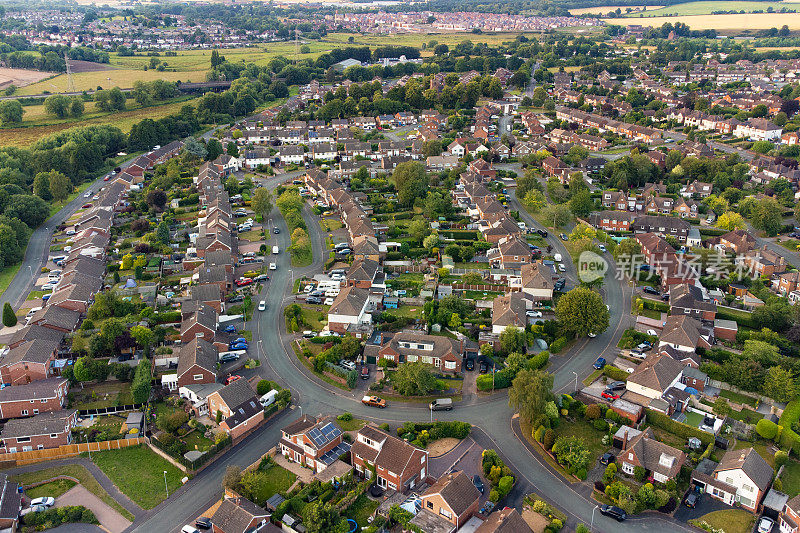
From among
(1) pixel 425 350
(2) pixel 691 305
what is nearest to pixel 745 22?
(2) pixel 691 305

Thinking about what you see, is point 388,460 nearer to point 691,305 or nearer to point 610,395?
point 610,395

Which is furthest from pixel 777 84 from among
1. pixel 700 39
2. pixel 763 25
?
pixel 763 25

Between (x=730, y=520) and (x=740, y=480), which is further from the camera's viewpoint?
(x=740, y=480)

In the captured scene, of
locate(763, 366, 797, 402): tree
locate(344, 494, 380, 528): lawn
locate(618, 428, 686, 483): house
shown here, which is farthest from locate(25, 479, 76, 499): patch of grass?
locate(763, 366, 797, 402): tree

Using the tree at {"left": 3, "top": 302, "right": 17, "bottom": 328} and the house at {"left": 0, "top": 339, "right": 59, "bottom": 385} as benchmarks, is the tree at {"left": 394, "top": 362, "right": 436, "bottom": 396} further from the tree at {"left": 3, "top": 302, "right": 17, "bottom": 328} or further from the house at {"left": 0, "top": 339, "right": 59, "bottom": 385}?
the tree at {"left": 3, "top": 302, "right": 17, "bottom": 328}

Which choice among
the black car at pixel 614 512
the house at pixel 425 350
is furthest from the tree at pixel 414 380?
the black car at pixel 614 512

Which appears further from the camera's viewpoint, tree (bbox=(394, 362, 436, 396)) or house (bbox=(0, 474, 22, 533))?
tree (bbox=(394, 362, 436, 396))

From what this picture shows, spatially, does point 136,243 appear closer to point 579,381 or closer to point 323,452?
point 323,452

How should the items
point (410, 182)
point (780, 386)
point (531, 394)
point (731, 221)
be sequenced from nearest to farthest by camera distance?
point (531, 394), point (780, 386), point (731, 221), point (410, 182)
